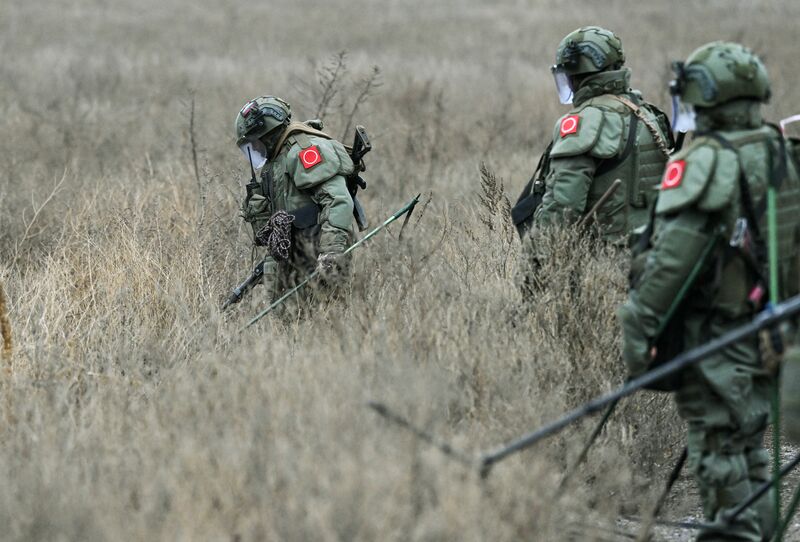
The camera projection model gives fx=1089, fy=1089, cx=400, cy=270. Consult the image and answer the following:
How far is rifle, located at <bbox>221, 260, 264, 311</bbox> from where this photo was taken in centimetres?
612

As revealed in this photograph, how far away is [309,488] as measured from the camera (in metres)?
3.38

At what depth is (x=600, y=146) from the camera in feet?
17.2

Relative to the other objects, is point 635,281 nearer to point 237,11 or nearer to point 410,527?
point 410,527

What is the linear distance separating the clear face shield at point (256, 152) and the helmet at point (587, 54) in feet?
5.58

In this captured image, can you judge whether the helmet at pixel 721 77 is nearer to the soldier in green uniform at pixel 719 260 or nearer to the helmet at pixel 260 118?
the soldier in green uniform at pixel 719 260

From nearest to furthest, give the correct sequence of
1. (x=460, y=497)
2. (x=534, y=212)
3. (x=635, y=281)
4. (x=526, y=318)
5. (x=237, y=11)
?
(x=460, y=497) < (x=635, y=281) < (x=526, y=318) < (x=534, y=212) < (x=237, y=11)

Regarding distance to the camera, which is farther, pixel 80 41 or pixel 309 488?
pixel 80 41

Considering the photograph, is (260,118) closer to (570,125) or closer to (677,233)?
(570,125)

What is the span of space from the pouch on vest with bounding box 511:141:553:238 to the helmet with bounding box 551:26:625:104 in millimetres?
354

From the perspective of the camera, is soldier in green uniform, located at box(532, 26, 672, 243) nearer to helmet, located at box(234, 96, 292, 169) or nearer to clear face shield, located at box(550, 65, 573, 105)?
clear face shield, located at box(550, 65, 573, 105)

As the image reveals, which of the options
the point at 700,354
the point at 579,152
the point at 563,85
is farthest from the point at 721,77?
the point at 563,85

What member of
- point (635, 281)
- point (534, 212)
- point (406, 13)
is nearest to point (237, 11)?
point (406, 13)

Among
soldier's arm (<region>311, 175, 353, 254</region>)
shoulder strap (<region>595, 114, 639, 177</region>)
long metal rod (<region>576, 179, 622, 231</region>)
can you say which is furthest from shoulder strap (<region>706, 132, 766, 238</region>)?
soldier's arm (<region>311, 175, 353, 254</region>)

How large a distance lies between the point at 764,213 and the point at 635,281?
51 cm
